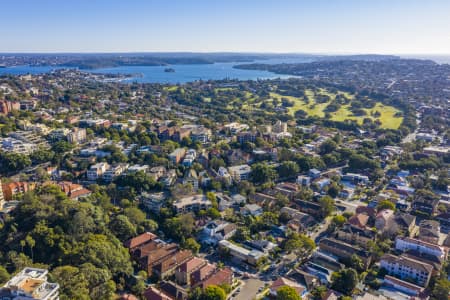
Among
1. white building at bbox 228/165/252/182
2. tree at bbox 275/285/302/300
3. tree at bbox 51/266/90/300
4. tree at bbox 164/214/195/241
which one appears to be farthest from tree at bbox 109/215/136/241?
white building at bbox 228/165/252/182

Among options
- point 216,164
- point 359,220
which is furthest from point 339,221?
point 216,164

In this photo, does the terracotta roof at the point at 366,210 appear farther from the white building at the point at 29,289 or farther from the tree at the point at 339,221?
the white building at the point at 29,289

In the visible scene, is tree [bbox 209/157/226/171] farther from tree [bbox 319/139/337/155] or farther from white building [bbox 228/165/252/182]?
tree [bbox 319/139/337/155]

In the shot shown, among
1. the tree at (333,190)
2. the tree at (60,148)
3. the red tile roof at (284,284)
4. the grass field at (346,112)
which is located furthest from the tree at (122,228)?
the grass field at (346,112)

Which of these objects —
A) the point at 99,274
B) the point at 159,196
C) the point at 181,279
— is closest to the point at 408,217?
the point at 181,279

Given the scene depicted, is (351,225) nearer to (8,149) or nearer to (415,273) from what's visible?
(415,273)

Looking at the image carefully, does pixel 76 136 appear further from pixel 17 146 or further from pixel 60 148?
pixel 17 146
